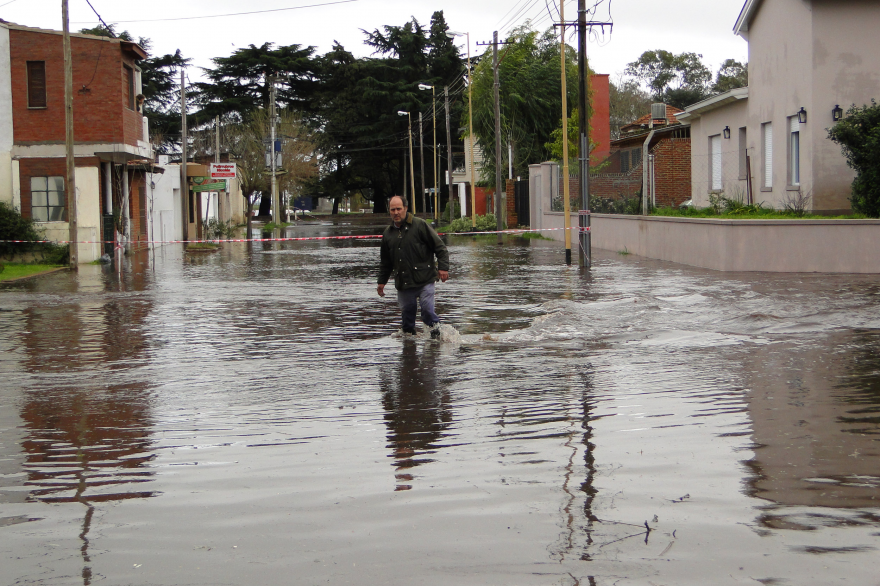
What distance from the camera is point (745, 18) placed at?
25.8 metres

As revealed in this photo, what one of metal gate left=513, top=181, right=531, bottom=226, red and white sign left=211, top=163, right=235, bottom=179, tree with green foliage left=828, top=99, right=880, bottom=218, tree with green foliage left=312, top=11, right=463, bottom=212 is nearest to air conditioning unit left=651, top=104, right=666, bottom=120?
tree with green foliage left=828, top=99, right=880, bottom=218

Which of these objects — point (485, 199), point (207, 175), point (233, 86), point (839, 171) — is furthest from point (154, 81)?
point (839, 171)

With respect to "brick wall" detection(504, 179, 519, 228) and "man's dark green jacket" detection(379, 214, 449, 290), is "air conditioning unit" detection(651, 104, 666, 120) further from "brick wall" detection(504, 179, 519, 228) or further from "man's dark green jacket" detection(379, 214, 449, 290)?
"brick wall" detection(504, 179, 519, 228)

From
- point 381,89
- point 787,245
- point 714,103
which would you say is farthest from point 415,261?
point 381,89

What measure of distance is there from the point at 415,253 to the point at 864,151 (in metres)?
12.3

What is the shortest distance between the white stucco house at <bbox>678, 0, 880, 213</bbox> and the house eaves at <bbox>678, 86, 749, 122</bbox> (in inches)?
2.5

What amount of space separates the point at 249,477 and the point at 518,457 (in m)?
1.64

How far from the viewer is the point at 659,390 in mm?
8242

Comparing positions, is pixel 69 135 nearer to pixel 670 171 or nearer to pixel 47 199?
pixel 47 199

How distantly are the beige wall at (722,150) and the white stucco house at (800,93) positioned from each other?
64 millimetres

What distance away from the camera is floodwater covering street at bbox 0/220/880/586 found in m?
4.35

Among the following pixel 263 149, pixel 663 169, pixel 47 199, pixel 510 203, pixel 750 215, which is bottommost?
pixel 750 215

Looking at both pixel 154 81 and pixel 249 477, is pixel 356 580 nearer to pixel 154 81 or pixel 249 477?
pixel 249 477

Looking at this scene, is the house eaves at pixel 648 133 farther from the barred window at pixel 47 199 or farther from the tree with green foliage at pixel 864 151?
the barred window at pixel 47 199
